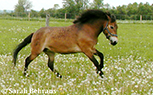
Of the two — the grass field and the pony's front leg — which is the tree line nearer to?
the grass field

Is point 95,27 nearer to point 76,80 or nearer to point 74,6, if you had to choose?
point 76,80

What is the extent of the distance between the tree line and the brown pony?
3657 cm

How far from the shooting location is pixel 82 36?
6.57 metres

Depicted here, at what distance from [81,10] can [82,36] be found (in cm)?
4031

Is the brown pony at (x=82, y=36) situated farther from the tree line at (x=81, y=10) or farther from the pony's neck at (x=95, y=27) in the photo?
the tree line at (x=81, y=10)

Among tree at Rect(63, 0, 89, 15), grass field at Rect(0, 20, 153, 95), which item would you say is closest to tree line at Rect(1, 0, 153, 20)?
tree at Rect(63, 0, 89, 15)

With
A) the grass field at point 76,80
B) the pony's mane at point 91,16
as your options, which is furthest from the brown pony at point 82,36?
the grass field at point 76,80

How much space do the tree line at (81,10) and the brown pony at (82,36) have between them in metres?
36.6

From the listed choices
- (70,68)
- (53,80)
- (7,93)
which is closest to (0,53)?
(70,68)

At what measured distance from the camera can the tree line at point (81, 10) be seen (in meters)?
47.3

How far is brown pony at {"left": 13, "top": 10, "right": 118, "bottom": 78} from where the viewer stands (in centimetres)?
651

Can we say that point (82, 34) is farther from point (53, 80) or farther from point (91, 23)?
point (53, 80)

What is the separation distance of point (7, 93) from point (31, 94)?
0.55 metres

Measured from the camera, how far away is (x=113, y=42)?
648 centimetres
